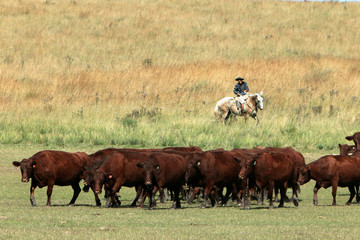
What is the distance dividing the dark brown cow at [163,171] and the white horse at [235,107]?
18895mm

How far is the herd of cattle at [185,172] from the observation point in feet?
54.1

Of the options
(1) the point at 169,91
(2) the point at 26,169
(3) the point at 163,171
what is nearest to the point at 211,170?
(3) the point at 163,171

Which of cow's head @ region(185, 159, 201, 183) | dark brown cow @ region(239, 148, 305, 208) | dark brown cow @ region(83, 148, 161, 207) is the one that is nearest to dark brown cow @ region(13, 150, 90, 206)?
dark brown cow @ region(83, 148, 161, 207)

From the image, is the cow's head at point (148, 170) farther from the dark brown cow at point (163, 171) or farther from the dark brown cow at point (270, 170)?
the dark brown cow at point (270, 170)

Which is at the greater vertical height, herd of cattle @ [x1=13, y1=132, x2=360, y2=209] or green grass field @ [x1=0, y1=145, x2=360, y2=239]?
herd of cattle @ [x1=13, y1=132, x2=360, y2=209]

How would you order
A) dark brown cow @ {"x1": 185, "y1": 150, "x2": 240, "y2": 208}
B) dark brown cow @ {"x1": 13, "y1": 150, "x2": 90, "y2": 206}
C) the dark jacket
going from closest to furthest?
dark brown cow @ {"x1": 13, "y1": 150, "x2": 90, "y2": 206} → dark brown cow @ {"x1": 185, "y1": 150, "x2": 240, "y2": 208} → the dark jacket

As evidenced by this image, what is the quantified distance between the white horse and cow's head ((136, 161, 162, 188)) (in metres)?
19.6

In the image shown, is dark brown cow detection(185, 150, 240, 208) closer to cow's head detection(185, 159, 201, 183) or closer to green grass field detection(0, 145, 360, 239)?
cow's head detection(185, 159, 201, 183)

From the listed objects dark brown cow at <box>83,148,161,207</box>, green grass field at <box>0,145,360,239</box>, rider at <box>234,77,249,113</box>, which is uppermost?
rider at <box>234,77,249,113</box>

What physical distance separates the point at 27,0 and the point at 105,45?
1295cm

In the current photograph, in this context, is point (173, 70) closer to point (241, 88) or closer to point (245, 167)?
point (241, 88)

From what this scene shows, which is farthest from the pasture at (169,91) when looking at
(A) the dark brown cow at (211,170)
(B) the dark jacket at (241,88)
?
(B) the dark jacket at (241,88)

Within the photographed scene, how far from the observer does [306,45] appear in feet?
185

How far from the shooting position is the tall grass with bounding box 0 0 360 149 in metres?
32.1
